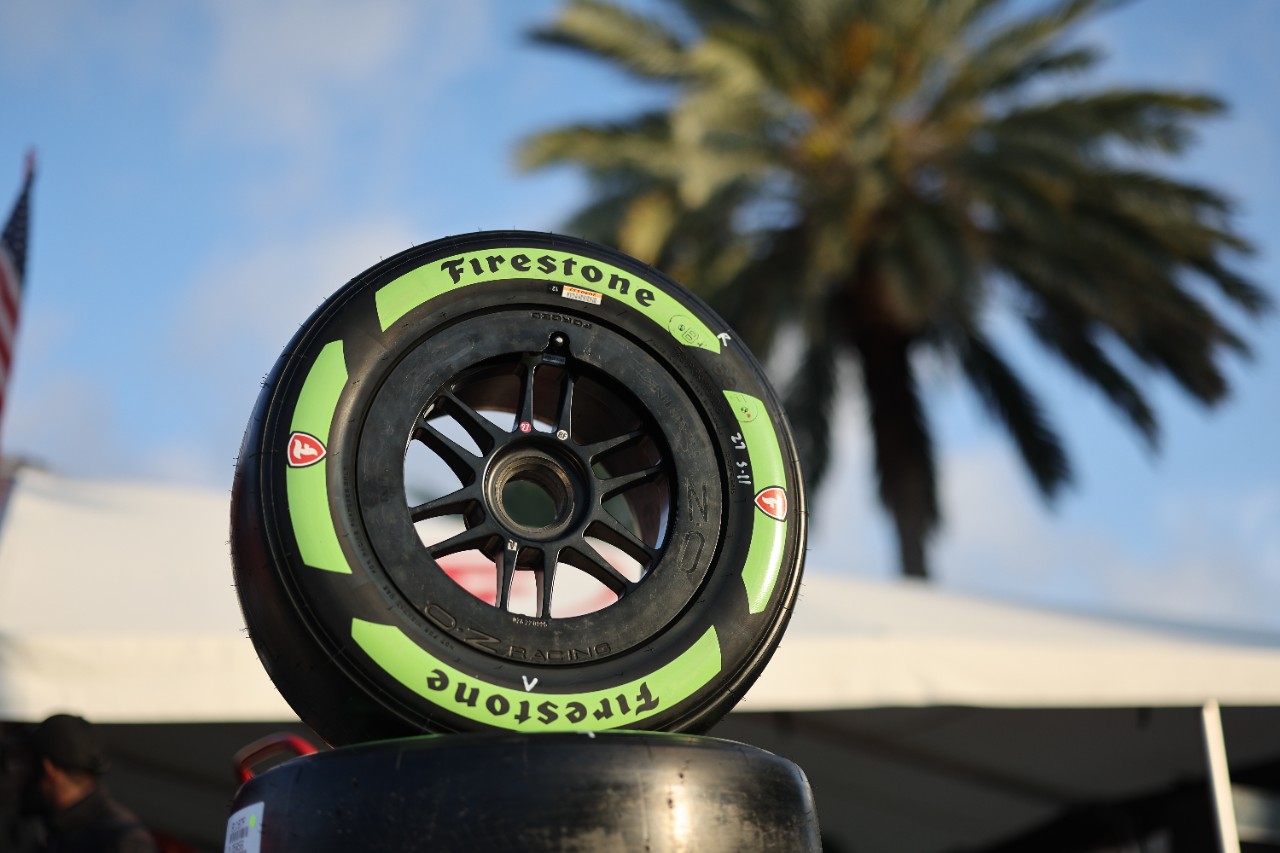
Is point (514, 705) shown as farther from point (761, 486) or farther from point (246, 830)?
point (761, 486)

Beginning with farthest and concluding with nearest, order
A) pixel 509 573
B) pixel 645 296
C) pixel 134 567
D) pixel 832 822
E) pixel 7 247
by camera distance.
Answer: pixel 832 822 → pixel 7 247 → pixel 134 567 → pixel 645 296 → pixel 509 573

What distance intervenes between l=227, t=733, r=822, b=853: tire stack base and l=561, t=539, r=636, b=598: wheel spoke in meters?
0.29

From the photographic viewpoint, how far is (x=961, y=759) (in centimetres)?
585

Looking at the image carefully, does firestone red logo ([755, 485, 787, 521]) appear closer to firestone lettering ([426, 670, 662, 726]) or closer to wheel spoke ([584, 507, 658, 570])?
wheel spoke ([584, 507, 658, 570])

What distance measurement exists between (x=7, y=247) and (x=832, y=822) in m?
4.94

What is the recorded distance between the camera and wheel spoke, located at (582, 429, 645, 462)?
1.84 metres

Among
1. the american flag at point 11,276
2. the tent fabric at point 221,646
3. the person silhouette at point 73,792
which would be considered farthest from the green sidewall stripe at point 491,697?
the american flag at point 11,276

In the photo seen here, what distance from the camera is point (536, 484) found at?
1918mm

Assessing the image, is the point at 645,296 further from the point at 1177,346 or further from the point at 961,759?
the point at 1177,346

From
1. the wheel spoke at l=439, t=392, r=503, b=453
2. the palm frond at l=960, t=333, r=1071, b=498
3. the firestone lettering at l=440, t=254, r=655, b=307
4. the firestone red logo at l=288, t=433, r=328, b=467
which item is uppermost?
the palm frond at l=960, t=333, r=1071, b=498

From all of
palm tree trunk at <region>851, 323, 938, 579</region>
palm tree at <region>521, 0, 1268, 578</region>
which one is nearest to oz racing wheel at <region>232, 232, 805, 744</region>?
palm tree at <region>521, 0, 1268, 578</region>

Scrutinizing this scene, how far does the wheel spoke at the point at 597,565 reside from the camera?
1.79 m

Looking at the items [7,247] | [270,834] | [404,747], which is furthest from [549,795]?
[7,247]

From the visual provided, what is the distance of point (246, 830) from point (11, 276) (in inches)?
196
